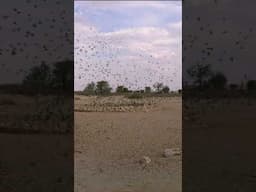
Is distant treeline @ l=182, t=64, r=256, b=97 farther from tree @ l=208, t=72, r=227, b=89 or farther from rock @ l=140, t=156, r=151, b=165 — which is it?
rock @ l=140, t=156, r=151, b=165

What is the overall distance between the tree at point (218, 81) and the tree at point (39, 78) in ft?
10.5

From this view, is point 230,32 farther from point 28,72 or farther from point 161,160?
point 28,72

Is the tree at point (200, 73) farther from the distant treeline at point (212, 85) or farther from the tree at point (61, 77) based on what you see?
the tree at point (61, 77)

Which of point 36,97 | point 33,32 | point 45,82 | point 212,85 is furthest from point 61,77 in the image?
point 212,85

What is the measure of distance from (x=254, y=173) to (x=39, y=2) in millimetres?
3542

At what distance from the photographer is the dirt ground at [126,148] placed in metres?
5.38

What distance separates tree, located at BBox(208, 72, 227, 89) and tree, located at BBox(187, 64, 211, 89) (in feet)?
0.42

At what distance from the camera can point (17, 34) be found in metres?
6.92

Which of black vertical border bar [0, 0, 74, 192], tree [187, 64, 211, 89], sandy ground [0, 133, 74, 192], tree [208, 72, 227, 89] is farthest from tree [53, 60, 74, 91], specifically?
tree [208, 72, 227, 89]

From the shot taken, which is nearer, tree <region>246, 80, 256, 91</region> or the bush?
tree <region>246, 80, 256, 91</region>

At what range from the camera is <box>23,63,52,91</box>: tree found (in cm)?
808

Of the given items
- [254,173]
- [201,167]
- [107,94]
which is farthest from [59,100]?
[107,94]

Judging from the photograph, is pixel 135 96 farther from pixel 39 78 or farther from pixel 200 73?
pixel 39 78

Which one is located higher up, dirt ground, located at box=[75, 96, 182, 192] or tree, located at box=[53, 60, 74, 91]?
tree, located at box=[53, 60, 74, 91]
